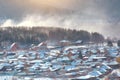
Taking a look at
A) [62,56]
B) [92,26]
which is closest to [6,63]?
[62,56]

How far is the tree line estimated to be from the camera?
6238 millimetres

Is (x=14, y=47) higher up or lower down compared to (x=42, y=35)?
lower down

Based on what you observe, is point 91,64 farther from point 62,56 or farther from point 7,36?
point 7,36

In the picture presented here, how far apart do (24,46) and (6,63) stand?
0.32m

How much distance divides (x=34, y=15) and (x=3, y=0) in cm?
46

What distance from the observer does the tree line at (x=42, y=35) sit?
6238mm

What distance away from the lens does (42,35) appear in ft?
20.6

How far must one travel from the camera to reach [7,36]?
20.4 feet

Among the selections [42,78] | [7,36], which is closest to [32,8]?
[7,36]

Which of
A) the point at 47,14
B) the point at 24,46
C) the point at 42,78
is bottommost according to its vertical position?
the point at 42,78

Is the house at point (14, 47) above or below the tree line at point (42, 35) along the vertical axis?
below

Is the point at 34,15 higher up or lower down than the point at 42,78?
higher up

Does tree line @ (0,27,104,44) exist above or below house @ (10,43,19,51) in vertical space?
above

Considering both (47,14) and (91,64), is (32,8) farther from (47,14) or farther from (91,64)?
(91,64)
